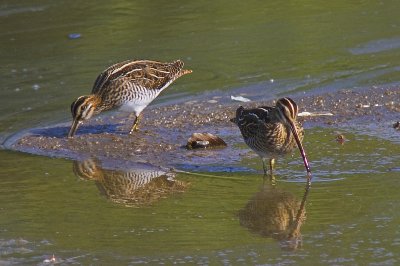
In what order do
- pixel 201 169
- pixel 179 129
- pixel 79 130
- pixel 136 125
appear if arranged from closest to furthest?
1. pixel 201 169
2. pixel 179 129
3. pixel 136 125
4. pixel 79 130

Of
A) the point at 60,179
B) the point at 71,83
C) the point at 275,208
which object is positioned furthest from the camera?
the point at 71,83

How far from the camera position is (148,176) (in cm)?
844

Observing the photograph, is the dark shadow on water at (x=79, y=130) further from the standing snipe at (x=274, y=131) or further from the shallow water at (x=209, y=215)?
the standing snipe at (x=274, y=131)

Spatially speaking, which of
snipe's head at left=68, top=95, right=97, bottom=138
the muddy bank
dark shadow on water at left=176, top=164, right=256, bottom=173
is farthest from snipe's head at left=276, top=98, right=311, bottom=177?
snipe's head at left=68, top=95, right=97, bottom=138

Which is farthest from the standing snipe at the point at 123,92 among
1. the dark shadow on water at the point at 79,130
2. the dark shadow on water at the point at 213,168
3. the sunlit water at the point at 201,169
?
the dark shadow on water at the point at 213,168

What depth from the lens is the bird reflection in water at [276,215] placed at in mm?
6617

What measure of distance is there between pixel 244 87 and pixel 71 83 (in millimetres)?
2078

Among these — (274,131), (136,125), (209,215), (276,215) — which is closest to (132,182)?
(274,131)

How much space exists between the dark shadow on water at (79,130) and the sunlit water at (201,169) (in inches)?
12.9

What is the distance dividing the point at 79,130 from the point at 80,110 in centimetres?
34

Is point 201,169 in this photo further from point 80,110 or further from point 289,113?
point 80,110

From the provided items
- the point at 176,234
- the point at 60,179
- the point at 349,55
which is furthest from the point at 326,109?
the point at 176,234

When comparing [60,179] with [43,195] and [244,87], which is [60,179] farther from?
[244,87]

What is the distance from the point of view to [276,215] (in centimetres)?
718
